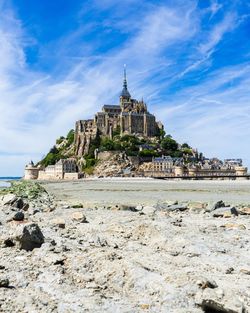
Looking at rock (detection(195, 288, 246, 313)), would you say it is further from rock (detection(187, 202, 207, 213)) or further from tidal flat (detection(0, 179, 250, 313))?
rock (detection(187, 202, 207, 213))

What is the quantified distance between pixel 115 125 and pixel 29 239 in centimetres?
15791

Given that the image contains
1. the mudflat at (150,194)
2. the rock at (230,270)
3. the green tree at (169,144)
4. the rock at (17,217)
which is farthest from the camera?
the green tree at (169,144)

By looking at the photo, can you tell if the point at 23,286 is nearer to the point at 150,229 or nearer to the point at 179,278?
the point at 179,278

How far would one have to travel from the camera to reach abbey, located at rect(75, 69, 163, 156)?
16200cm

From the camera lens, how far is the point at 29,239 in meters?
9.03

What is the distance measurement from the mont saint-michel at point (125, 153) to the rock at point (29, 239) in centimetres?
12042

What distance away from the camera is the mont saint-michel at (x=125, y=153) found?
141875 millimetres

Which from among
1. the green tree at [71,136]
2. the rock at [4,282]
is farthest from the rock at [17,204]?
the green tree at [71,136]

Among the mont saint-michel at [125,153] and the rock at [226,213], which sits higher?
the mont saint-michel at [125,153]

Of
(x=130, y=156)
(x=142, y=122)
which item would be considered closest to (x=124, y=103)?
(x=142, y=122)

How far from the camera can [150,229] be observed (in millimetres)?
11797

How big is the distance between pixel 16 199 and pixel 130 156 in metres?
128

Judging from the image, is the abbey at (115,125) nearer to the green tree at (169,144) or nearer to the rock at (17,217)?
the green tree at (169,144)

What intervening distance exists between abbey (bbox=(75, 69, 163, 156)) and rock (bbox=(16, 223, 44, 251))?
150m
